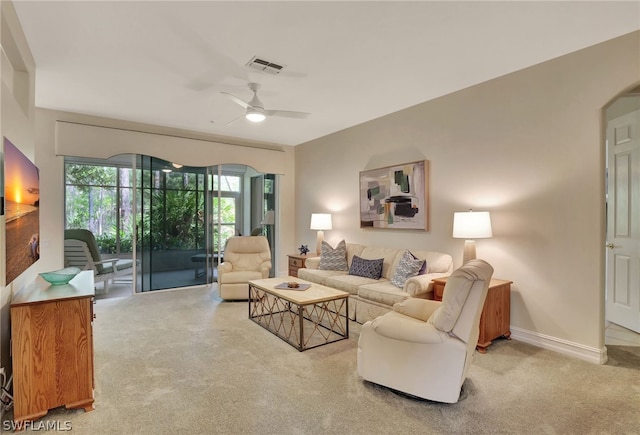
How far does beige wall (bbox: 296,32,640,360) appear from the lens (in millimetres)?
2920

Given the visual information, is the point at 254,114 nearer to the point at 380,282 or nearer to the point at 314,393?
the point at 380,282

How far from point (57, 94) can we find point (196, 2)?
2.95 meters

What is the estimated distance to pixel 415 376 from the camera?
2.28 metres

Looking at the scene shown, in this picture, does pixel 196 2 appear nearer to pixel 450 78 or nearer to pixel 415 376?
pixel 450 78

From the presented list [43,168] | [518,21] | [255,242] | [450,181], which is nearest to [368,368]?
[450,181]

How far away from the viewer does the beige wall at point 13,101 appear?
2.13 metres

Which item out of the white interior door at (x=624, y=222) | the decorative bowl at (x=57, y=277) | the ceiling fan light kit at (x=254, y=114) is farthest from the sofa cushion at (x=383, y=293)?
the decorative bowl at (x=57, y=277)

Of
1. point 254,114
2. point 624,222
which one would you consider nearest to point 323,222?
point 254,114

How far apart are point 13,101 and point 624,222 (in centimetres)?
589

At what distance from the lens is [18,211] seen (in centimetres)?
220

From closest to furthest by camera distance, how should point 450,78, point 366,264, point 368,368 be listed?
point 368,368
point 450,78
point 366,264

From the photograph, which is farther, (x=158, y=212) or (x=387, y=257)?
(x=158, y=212)

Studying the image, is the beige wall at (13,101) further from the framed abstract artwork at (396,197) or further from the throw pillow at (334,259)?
the framed abstract artwork at (396,197)

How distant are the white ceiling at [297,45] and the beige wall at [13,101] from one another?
5.6 inches
